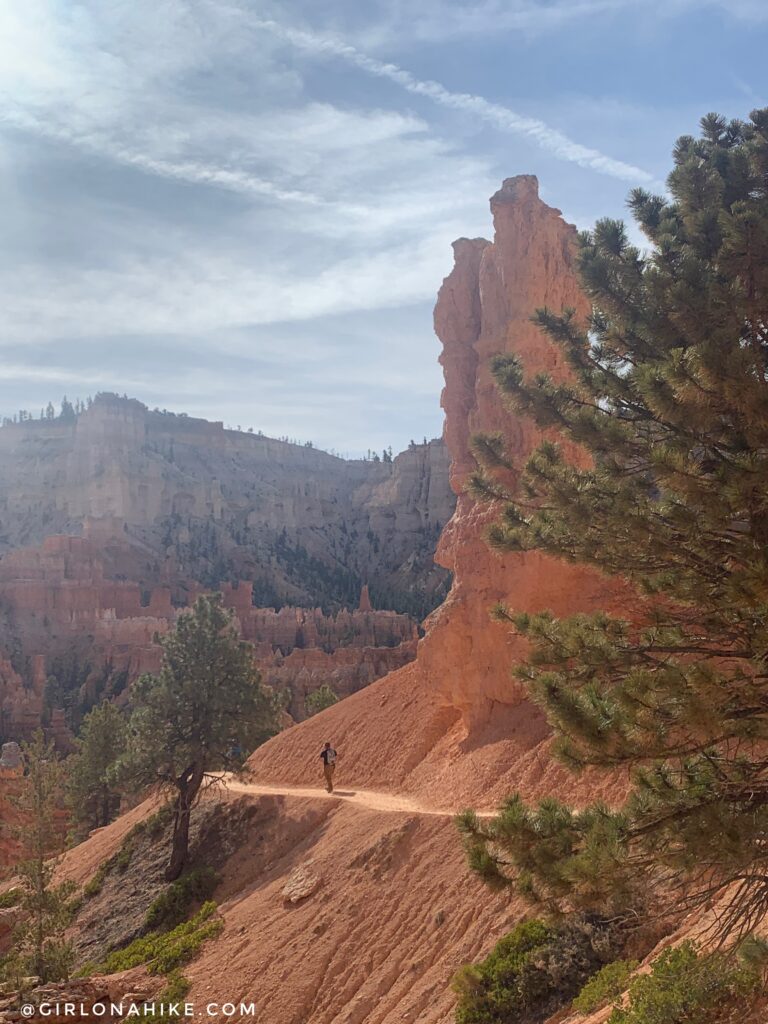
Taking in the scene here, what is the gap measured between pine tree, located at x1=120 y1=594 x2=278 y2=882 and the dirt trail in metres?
1.20

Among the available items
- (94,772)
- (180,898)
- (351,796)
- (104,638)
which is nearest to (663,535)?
(351,796)

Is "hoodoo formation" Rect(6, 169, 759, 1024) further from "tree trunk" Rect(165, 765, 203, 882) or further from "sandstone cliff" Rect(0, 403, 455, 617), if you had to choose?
"sandstone cliff" Rect(0, 403, 455, 617)

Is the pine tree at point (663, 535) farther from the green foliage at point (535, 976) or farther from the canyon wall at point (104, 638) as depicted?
the canyon wall at point (104, 638)

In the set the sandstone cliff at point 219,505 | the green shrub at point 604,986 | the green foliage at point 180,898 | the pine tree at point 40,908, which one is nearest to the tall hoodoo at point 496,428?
the green foliage at point 180,898

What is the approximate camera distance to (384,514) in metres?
136

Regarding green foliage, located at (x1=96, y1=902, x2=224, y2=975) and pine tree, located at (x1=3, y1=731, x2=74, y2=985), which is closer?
green foliage, located at (x1=96, y1=902, x2=224, y2=975)

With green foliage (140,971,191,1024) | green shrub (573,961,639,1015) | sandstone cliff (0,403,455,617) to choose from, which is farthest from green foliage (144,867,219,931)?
sandstone cliff (0,403,455,617)

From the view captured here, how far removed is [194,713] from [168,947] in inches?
273

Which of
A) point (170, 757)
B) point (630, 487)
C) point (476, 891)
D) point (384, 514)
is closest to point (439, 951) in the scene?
point (476, 891)

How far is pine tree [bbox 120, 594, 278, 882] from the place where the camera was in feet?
74.3

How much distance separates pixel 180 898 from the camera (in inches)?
797

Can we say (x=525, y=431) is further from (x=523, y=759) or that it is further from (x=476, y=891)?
(x=476, y=891)

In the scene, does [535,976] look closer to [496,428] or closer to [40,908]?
[40,908]

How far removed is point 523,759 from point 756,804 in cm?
1067
